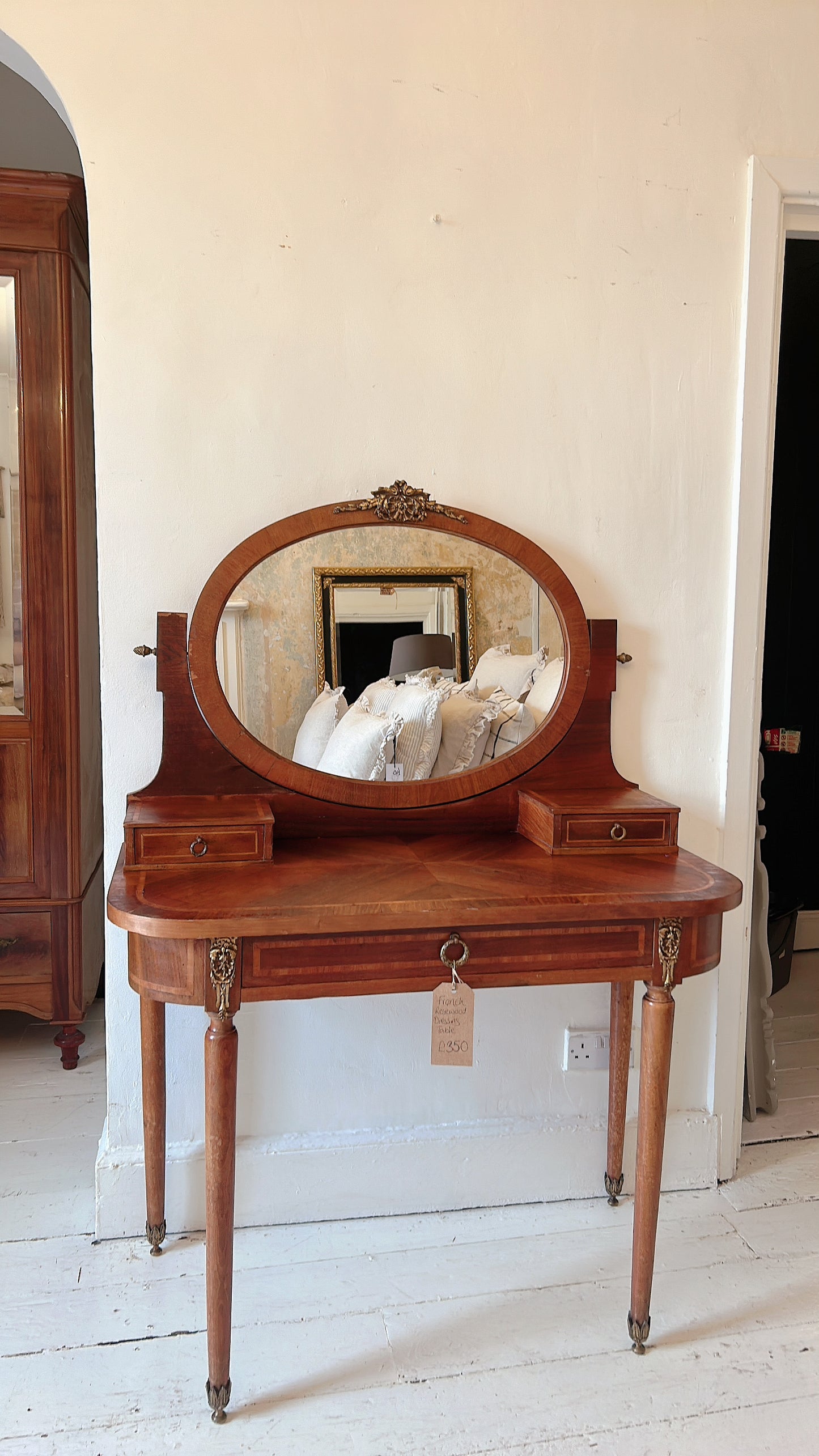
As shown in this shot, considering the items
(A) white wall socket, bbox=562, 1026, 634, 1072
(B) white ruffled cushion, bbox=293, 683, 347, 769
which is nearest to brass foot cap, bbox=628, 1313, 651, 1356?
(A) white wall socket, bbox=562, 1026, 634, 1072

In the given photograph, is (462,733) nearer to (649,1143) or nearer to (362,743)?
(362,743)

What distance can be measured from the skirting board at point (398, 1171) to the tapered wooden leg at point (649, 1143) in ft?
1.45

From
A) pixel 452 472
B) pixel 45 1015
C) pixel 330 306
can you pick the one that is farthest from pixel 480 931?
pixel 45 1015

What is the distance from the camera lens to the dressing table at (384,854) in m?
1.61

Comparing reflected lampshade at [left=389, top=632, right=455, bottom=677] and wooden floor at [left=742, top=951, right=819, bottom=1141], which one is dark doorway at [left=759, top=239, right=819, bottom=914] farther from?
reflected lampshade at [left=389, top=632, right=455, bottom=677]

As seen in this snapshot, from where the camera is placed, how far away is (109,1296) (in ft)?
6.26

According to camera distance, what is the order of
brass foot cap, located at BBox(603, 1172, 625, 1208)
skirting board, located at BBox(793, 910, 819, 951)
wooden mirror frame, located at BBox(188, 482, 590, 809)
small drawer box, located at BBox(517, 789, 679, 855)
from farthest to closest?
skirting board, located at BBox(793, 910, 819, 951)
brass foot cap, located at BBox(603, 1172, 625, 1208)
wooden mirror frame, located at BBox(188, 482, 590, 809)
small drawer box, located at BBox(517, 789, 679, 855)


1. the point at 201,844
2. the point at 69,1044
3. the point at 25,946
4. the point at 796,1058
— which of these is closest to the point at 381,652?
the point at 201,844

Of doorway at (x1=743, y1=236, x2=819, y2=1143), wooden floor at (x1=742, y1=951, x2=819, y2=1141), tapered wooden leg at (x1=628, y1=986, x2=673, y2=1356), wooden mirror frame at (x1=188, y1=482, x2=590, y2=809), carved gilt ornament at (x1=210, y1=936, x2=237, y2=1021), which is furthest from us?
doorway at (x1=743, y1=236, x2=819, y2=1143)

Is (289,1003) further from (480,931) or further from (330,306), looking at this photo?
(330,306)

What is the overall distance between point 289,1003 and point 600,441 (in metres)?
1.38

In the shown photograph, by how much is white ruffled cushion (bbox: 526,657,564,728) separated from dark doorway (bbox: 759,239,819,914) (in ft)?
5.01

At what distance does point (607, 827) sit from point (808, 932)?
229 centimetres

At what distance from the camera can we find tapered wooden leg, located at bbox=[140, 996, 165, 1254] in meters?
1.96
